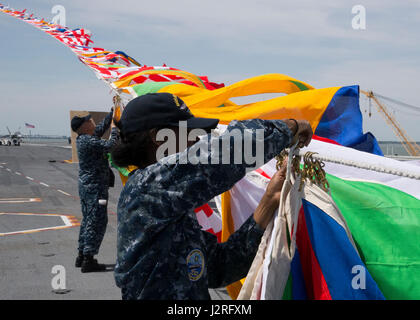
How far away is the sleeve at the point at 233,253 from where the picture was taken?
1877mm

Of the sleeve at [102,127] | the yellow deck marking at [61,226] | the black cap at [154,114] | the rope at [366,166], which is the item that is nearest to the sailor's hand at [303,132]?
the rope at [366,166]

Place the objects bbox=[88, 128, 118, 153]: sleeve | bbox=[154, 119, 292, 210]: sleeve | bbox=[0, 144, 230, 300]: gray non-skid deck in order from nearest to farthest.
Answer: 1. bbox=[154, 119, 292, 210]: sleeve
2. bbox=[0, 144, 230, 300]: gray non-skid deck
3. bbox=[88, 128, 118, 153]: sleeve

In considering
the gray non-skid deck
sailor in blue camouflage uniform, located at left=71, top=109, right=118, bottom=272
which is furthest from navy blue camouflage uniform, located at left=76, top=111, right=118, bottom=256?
the gray non-skid deck

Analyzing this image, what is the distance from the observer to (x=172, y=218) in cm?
152

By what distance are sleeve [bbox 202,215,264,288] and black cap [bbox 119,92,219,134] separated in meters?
0.54

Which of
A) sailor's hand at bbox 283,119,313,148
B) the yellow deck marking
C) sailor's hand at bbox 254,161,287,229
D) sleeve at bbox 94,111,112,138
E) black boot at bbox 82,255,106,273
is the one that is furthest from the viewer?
the yellow deck marking

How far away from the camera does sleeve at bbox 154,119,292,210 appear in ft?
4.54

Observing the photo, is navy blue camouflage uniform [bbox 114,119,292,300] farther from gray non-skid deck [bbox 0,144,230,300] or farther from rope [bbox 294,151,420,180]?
gray non-skid deck [bbox 0,144,230,300]

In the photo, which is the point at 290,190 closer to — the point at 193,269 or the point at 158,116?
the point at 193,269

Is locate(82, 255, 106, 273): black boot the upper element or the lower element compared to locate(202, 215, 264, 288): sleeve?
lower

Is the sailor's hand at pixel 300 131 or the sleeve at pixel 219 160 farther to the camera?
the sailor's hand at pixel 300 131

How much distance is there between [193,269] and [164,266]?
0.39 ft

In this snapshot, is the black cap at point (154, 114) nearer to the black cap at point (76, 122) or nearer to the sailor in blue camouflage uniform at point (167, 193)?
the sailor in blue camouflage uniform at point (167, 193)

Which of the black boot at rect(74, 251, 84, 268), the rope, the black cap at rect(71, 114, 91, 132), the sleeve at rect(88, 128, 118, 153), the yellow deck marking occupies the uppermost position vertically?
the black cap at rect(71, 114, 91, 132)
